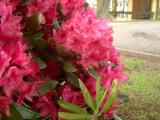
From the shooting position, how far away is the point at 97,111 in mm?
1152

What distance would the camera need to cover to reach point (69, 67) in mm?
1269

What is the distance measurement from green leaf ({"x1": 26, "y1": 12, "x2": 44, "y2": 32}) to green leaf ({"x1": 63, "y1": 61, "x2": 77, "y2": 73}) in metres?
0.15

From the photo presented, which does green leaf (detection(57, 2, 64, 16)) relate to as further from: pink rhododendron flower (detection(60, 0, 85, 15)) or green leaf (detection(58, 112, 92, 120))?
green leaf (detection(58, 112, 92, 120))

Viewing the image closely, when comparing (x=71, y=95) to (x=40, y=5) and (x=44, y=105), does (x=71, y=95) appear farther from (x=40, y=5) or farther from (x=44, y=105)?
(x=40, y=5)

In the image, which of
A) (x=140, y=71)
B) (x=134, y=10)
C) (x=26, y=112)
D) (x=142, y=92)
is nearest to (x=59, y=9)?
(x=26, y=112)

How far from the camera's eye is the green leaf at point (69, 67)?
1.26 meters

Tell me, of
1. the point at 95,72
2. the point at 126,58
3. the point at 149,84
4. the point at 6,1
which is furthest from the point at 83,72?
the point at 126,58

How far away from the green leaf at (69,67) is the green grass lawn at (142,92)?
3.37m

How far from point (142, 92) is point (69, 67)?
4.56 meters

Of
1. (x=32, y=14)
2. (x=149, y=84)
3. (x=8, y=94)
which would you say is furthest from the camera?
(x=149, y=84)

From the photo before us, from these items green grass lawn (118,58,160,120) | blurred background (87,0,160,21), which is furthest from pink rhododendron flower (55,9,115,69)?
blurred background (87,0,160,21)

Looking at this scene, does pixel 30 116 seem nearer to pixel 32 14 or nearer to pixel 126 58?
pixel 32 14

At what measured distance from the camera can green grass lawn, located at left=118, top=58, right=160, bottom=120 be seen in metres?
4.71

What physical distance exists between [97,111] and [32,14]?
1.22 feet
